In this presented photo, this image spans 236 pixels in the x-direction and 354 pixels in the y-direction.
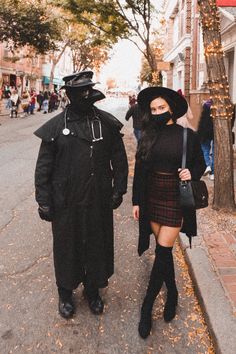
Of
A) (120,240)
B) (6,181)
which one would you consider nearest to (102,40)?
(6,181)

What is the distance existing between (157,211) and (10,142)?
37.1 feet

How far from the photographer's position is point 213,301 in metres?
3.26

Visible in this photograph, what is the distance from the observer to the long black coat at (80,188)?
2.96 m

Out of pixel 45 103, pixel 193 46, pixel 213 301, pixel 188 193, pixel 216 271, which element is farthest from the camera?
pixel 45 103

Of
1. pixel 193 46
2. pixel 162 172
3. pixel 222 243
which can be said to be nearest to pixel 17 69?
pixel 193 46

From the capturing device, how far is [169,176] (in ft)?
9.70

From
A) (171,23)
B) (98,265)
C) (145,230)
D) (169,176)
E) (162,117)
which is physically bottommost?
(98,265)

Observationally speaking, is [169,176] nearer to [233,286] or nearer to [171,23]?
[233,286]

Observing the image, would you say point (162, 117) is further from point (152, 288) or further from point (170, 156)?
point (152, 288)

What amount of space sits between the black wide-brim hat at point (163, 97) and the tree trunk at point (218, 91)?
108 inches

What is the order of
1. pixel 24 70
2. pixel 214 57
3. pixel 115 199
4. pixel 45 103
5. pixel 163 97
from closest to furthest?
pixel 163 97, pixel 115 199, pixel 214 57, pixel 45 103, pixel 24 70

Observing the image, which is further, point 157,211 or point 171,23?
point 171,23

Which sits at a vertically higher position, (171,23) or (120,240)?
(171,23)

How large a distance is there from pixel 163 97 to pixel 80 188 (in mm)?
924
